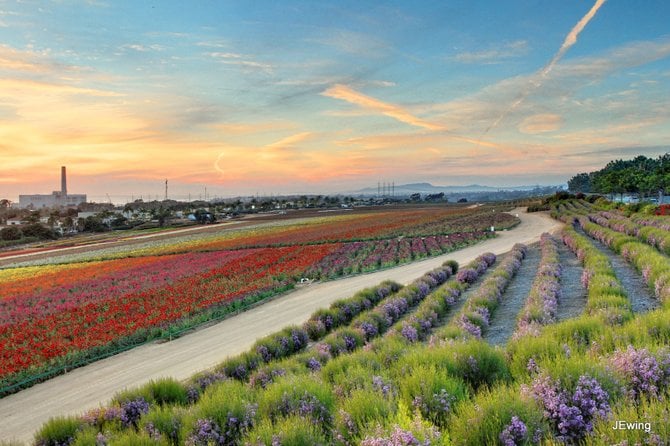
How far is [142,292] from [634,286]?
2463 centimetres

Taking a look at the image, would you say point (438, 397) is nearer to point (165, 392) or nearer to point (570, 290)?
point (165, 392)

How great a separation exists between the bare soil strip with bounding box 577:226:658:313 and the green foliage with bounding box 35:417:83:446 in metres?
14.8

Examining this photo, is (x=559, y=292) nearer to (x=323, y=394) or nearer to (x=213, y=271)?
(x=323, y=394)

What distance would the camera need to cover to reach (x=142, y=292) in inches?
1062

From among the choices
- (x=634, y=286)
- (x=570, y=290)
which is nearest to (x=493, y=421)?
(x=570, y=290)

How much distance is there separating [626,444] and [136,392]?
28.5 feet

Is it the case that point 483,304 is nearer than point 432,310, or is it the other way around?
point 483,304

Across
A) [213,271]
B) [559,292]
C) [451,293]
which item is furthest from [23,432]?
[213,271]

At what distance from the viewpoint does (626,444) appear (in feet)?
13.3

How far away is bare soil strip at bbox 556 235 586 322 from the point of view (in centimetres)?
1474

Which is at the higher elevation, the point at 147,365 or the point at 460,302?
the point at 460,302

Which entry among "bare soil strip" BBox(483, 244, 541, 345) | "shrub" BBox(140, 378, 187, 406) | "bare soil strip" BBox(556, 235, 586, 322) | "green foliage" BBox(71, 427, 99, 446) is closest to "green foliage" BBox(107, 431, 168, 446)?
"green foliage" BBox(71, 427, 99, 446)

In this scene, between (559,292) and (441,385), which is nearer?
(441,385)

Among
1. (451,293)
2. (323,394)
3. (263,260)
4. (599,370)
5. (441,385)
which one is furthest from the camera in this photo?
(263,260)
